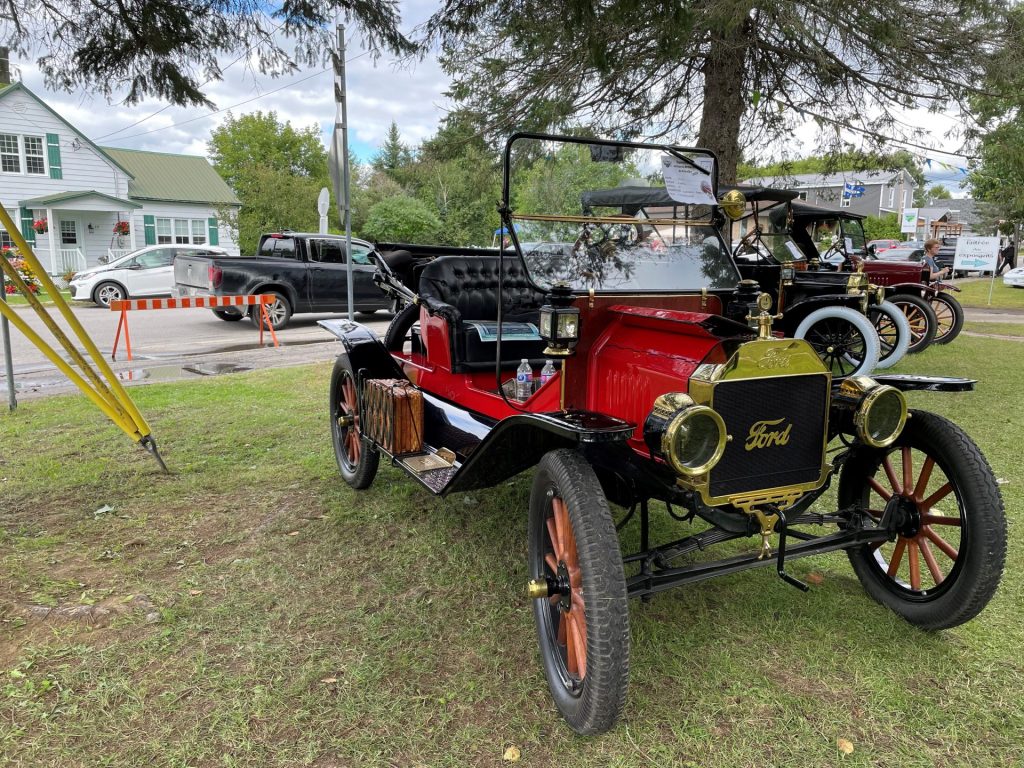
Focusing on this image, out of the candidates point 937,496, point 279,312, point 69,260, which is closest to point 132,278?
point 279,312

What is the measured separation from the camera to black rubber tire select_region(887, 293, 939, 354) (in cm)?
864

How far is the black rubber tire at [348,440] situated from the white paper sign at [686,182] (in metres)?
2.00

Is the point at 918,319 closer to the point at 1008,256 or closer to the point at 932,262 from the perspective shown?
the point at 932,262

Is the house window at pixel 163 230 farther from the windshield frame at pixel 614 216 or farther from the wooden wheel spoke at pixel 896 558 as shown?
the wooden wheel spoke at pixel 896 558

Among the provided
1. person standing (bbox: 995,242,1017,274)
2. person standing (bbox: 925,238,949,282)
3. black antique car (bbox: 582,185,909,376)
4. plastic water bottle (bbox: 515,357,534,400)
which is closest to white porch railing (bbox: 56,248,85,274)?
black antique car (bbox: 582,185,909,376)

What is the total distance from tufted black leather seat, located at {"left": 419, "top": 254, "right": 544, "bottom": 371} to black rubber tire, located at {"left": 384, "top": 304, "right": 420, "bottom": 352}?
8.6 inches

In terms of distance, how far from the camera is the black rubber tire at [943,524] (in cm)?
222

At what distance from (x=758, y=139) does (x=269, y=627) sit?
26.6ft

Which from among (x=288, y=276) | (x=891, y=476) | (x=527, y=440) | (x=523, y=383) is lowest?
(x=891, y=476)

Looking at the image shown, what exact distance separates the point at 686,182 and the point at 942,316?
894cm

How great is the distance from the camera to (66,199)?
2100 centimetres

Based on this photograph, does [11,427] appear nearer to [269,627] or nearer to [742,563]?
[269,627]

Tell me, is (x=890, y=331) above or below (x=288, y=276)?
below

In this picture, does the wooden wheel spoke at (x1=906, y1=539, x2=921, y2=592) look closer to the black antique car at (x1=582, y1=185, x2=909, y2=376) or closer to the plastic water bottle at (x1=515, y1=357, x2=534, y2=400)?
the plastic water bottle at (x1=515, y1=357, x2=534, y2=400)
